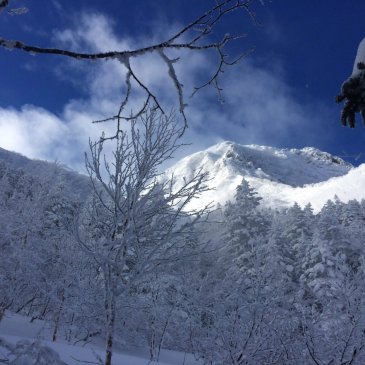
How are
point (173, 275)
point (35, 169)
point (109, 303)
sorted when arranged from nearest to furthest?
point (109, 303) < point (173, 275) < point (35, 169)

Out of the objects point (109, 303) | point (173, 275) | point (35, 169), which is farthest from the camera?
point (35, 169)

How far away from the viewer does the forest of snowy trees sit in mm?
6668

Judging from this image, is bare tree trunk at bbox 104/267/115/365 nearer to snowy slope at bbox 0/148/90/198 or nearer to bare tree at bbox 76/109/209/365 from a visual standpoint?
bare tree at bbox 76/109/209/365

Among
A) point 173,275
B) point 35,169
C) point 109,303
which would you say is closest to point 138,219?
point 109,303

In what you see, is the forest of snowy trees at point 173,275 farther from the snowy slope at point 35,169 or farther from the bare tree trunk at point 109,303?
the snowy slope at point 35,169

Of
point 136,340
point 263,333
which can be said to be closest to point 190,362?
point 136,340

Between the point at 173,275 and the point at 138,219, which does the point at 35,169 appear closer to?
the point at 173,275

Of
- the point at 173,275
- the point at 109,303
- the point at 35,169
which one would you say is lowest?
the point at 109,303

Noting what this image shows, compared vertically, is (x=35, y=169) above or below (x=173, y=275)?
above

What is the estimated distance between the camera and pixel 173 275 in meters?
23.7

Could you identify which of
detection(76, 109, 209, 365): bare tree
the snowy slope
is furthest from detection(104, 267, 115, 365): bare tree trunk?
the snowy slope

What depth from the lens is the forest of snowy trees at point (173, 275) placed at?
21.9 ft

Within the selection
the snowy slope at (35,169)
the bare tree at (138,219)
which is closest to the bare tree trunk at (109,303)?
the bare tree at (138,219)

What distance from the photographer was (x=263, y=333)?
38.9ft
